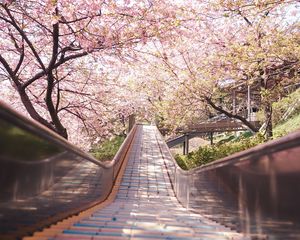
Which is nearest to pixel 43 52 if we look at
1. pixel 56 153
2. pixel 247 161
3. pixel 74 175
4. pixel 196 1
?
pixel 196 1

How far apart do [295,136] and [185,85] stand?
467 inches

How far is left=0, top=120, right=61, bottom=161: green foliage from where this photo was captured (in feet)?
6.95

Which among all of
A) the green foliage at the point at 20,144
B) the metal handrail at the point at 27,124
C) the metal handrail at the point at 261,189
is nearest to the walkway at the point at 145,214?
the metal handrail at the point at 261,189

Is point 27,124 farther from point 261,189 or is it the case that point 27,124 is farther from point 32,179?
point 261,189

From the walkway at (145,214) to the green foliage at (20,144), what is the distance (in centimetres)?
60

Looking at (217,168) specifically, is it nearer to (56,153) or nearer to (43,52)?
(56,153)

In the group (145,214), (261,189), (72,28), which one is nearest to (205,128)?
(72,28)

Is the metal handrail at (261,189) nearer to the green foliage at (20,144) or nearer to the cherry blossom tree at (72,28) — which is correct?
the green foliage at (20,144)

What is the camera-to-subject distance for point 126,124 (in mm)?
30547

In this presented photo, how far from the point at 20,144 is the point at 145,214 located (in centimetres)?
329

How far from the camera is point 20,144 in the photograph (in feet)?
7.75

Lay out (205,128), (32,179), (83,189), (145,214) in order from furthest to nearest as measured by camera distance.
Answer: (205,128)
(83,189)
(145,214)
(32,179)

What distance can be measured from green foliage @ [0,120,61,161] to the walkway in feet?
1.95

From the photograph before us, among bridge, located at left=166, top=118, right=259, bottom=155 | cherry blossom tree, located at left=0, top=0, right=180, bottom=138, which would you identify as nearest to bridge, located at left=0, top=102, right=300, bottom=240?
cherry blossom tree, located at left=0, top=0, right=180, bottom=138
